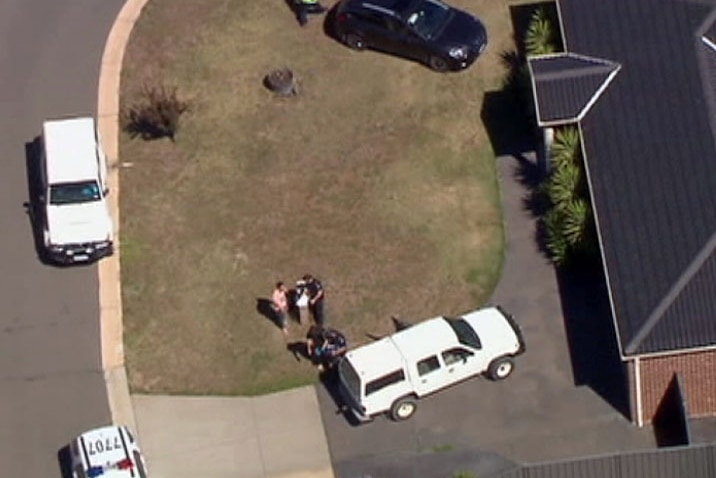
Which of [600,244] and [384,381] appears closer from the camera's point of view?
[384,381]

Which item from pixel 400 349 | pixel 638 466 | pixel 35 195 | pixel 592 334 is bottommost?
pixel 638 466

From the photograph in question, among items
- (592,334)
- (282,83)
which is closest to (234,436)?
(592,334)

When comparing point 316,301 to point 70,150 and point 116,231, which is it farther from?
point 70,150

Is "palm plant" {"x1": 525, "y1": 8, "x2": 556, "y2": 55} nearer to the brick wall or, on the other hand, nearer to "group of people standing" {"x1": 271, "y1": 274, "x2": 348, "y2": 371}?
"group of people standing" {"x1": 271, "y1": 274, "x2": 348, "y2": 371}

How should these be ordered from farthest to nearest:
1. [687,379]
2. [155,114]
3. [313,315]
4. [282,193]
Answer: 1. [155,114]
2. [282,193]
3. [313,315]
4. [687,379]

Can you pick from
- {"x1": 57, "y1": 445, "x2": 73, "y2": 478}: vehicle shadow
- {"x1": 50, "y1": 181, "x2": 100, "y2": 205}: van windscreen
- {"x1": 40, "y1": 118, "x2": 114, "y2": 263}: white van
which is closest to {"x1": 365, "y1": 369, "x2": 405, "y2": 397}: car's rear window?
{"x1": 57, "y1": 445, "x2": 73, "y2": 478}: vehicle shadow
